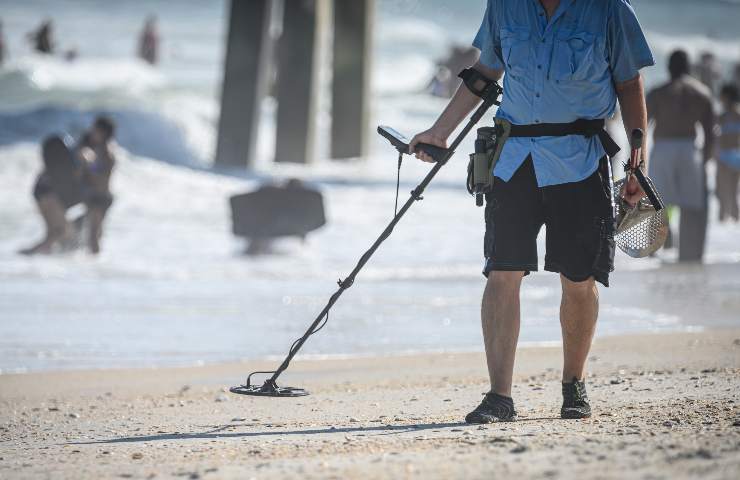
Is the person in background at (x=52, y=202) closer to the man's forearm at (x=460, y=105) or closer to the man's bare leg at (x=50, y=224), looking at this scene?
the man's bare leg at (x=50, y=224)

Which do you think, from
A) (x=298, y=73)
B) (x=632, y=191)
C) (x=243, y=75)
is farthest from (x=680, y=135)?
(x=243, y=75)

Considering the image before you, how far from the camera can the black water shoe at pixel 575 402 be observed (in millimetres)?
4891

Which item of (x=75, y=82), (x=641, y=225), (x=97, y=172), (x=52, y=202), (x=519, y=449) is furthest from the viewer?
(x=75, y=82)

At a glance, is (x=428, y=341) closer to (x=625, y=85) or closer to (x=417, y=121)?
(x=625, y=85)

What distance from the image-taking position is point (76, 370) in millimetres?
7402

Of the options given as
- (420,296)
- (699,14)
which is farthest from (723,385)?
(699,14)

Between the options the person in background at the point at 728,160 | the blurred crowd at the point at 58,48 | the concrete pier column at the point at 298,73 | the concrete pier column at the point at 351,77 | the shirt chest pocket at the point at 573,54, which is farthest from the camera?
the blurred crowd at the point at 58,48

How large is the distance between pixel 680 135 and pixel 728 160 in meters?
6.46

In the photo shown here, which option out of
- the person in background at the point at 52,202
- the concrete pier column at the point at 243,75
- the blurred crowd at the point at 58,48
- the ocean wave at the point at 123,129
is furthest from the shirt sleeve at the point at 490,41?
the blurred crowd at the point at 58,48

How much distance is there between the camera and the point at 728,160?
1770 cm

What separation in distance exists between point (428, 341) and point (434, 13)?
54.0 meters

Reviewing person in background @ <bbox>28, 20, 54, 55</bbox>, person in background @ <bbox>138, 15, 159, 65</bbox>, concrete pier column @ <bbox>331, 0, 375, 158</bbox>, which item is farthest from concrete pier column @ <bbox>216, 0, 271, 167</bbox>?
person in background @ <bbox>138, 15, 159, 65</bbox>

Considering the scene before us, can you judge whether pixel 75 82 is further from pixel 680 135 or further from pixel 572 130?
pixel 572 130

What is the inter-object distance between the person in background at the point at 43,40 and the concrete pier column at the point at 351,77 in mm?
28090
